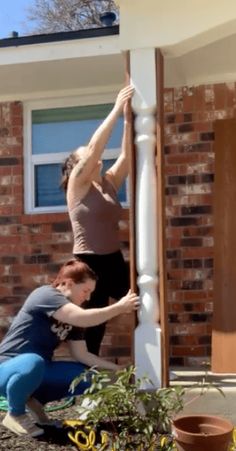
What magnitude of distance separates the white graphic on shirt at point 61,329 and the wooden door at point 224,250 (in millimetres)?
1437

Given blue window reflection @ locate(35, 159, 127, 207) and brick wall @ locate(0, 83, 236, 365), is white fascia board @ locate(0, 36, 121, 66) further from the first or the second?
blue window reflection @ locate(35, 159, 127, 207)

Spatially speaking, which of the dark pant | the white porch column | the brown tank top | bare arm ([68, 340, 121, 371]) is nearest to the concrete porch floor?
the white porch column

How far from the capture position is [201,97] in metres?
5.96

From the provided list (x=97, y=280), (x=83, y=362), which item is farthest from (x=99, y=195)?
(x=83, y=362)

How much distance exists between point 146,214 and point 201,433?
1464 millimetres

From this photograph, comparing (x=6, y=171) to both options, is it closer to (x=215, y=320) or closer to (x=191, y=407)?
(x=215, y=320)

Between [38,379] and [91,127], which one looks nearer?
[38,379]

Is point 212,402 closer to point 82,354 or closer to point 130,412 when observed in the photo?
point 82,354

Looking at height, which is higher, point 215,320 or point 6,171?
point 6,171

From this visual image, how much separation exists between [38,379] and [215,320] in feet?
6.06

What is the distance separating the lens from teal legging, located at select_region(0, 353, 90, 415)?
3967 millimetres

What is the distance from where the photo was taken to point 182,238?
233 inches

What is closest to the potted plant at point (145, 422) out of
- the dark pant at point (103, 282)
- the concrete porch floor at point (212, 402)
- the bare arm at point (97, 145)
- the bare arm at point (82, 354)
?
the bare arm at point (82, 354)

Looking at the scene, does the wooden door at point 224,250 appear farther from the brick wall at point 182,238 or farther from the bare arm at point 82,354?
the bare arm at point 82,354
